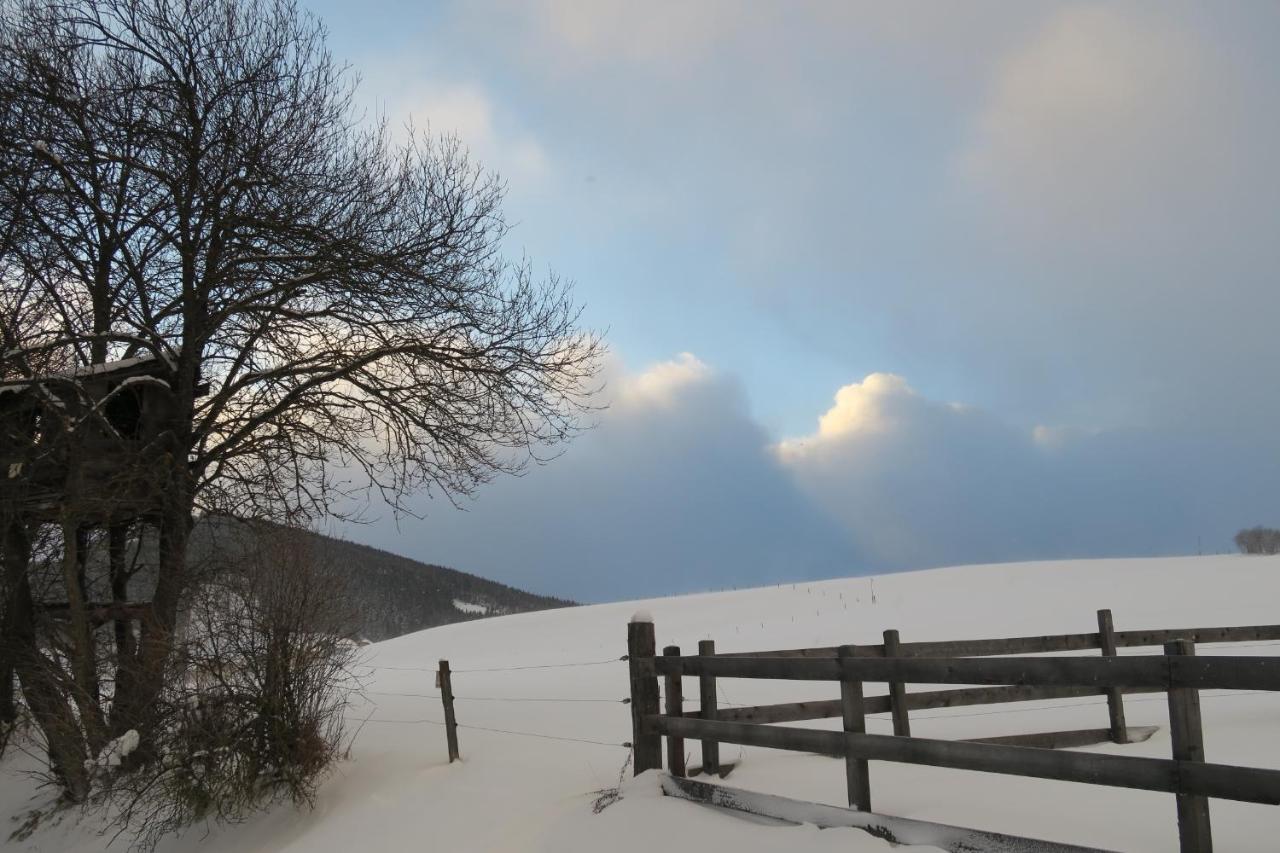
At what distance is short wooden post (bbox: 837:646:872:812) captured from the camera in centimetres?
594

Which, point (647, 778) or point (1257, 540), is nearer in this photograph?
point (647, 778)

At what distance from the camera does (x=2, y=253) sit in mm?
12734

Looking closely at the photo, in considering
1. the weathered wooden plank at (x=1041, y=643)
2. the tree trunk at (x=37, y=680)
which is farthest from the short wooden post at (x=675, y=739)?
the tree trunk at (x=37, y=680)

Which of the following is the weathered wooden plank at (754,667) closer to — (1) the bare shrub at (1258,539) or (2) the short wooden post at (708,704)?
(2) the short wooden post at (708,704)

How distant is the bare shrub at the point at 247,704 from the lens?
9.94m

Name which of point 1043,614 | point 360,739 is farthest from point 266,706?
point 1043,614

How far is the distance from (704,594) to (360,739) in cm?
3082

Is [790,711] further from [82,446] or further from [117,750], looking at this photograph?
[82,446]

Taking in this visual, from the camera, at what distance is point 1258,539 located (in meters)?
57.1

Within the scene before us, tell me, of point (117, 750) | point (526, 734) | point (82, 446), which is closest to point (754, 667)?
point (526, 734)

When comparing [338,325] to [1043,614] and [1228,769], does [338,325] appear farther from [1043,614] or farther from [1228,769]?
[1043,614]

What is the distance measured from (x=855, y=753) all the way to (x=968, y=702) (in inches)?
123

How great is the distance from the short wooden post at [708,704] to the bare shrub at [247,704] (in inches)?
181

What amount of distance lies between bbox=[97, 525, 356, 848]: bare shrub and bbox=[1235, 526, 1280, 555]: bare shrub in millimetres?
52505
